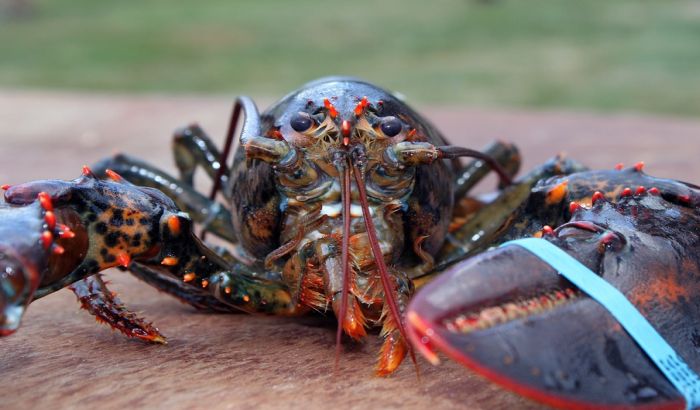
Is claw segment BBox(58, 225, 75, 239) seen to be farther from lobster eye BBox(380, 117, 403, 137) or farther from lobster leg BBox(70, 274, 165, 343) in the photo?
lobster eye BBox(380, 117, 403, 137)

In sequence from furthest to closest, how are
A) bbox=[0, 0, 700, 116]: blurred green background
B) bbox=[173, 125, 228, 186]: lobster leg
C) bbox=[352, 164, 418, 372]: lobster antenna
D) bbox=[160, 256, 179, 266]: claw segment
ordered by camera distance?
bbox=[0, 0, 700, 116]: blurred green background → bbox=[173, 125, 228, 186]: lobster leg → bbox=[160, 256, 179, 266]: claw segment → bbox=[352, 164, 418, 372]: lobster antenna

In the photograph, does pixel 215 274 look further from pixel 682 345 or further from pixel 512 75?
pixel 512 75

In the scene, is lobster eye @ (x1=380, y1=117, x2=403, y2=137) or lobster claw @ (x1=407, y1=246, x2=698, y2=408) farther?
lobster eye @ (x1=380, y1=117, x2=403, y2=137)

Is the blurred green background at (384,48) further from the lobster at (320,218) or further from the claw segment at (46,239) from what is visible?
the claw segment at (46,239)

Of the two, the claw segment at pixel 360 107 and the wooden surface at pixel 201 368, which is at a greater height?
the claw segment at pixel 360 107

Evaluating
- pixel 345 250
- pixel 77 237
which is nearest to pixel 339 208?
pixel 345 250

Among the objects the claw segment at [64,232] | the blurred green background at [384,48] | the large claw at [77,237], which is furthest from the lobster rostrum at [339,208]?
the blurred green background at [384,48]

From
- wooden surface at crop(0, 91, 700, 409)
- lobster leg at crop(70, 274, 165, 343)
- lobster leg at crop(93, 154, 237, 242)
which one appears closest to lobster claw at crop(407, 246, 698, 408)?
wooden surface at crop(0, 91, 700, 409)
